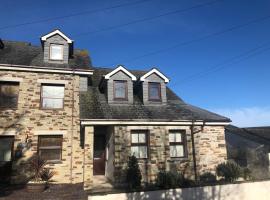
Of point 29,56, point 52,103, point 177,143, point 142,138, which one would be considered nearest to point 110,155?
point 142,138

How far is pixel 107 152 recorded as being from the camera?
16.4 meters

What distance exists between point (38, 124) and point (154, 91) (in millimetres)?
Result: 7726

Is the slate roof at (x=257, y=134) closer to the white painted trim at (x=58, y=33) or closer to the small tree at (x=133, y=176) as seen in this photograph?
the small tree at (x=133, y=176)

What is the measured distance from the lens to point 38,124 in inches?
588

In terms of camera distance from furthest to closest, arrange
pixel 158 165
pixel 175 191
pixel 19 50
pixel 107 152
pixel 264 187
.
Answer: pixel 19 50, pixel 107 152, pixel 158 165, pixel 264 187, pixel 175 191

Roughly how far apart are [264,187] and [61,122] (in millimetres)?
11658

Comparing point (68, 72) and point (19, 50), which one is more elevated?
point (19, 50)

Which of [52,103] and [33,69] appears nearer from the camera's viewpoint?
[33,69]

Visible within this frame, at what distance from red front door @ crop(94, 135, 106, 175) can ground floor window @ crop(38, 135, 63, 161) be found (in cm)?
254

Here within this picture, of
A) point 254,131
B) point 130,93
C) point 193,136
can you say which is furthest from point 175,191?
point 254,131

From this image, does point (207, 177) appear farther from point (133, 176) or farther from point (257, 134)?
point (257, 134)

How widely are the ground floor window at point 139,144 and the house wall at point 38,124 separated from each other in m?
3.11

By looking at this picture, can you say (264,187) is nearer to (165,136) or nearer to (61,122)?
(165,136)

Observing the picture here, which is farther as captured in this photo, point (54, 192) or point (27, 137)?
point (27, 137)
